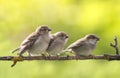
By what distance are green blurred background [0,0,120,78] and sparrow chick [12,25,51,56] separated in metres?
1.19

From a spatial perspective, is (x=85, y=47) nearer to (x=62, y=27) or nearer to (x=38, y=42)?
A: (x=38, y=42)

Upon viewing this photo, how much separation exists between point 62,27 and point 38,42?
5.80 feet

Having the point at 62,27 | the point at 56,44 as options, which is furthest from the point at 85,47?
the point at 62,27

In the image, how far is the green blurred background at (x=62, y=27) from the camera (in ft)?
13.0

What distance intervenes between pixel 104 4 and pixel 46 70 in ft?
2.73

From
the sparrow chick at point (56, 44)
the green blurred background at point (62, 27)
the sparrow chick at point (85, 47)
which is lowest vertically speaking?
the green blurred background at point (62, 27)

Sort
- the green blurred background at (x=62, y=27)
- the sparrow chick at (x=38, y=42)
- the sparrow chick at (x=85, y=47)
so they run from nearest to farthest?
the sparrow chick at (x=38, y=42) < the sparrow chick at (x=85, y=47) < the green blurred background at (x=62, y=27)

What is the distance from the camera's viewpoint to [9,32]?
448 centimetres

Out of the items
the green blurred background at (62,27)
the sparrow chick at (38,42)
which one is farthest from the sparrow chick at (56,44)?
the green blurred background at (62,27)

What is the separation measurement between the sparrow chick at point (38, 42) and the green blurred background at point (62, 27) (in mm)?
1188

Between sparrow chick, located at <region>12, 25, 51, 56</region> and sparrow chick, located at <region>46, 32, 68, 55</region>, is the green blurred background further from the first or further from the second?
sparrow chick, located at <region>12, 25, 51, 56</region>

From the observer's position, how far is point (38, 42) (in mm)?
2600

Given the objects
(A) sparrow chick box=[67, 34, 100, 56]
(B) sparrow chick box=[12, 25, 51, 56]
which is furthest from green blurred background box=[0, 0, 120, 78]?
(B) sparrow chick box=[12, 25, 51, 56]

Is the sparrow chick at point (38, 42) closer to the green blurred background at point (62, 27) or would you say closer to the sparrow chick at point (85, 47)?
the sparrow chick at point (85, 47)
